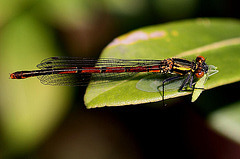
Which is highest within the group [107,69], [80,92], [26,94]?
[107,69]

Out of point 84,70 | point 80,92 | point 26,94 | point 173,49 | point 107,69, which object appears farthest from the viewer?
point 80,92

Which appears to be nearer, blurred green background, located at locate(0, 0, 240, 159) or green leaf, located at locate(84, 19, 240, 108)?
green leaf, located at locate(84, 19, 240, 108)

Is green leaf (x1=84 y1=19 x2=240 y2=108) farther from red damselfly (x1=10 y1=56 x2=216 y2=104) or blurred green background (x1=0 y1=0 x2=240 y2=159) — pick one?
blurred green background (x1=0 y1=0 x2=240 y2=159)

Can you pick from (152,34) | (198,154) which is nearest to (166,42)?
(152,34)

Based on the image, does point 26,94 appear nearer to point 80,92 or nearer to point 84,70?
point 80,92

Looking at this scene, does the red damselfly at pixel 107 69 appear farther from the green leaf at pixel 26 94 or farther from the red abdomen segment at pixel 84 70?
the green leaf at pixel 26 94

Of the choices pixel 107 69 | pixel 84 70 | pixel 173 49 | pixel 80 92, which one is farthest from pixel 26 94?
pixel 173 49

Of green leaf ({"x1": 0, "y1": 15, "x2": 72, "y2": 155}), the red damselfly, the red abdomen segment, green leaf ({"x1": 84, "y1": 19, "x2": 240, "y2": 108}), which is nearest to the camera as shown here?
green leaf ({"x1": 84, "y1": 19, "x2": 240, "y2": 108})

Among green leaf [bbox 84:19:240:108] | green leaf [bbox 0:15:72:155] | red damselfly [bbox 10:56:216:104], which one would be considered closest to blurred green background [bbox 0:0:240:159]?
green leaf [bbox 0:15:72:155]
